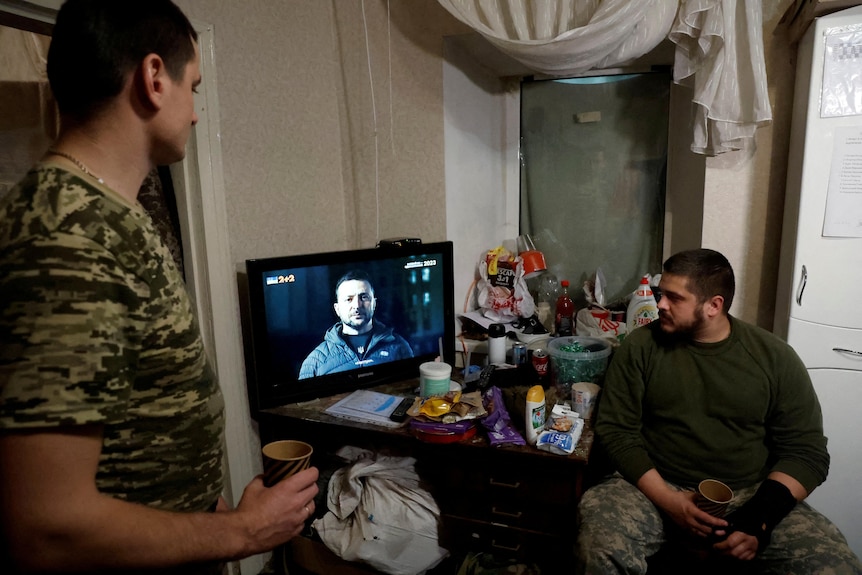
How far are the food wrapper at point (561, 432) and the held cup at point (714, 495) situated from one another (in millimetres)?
348

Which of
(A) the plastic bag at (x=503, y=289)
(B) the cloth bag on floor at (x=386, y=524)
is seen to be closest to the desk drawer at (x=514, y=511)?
(B) the cloth bag on floor at (x=386, y=524)

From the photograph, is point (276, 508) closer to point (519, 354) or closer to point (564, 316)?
point (519, 354)

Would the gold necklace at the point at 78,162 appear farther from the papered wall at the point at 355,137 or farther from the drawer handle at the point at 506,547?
the drawer handle at the point at 506,547

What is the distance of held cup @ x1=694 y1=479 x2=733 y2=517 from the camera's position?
1378mm

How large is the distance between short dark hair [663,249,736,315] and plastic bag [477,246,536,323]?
83 centimetres

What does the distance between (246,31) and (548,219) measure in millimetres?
1549

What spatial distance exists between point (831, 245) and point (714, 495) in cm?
86

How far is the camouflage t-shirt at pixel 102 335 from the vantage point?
0.60 meters

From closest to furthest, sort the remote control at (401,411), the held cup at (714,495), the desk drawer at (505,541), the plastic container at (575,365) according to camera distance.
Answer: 1. the held cup at (714,495)
2. the desk drawer at (505,541)
3. the remote control at (401,411)
4. the plastic container at (575,365)

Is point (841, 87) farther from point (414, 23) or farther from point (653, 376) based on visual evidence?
point (414, 23)

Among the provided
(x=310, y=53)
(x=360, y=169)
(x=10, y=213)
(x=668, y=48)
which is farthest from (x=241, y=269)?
(x=668, y=48)

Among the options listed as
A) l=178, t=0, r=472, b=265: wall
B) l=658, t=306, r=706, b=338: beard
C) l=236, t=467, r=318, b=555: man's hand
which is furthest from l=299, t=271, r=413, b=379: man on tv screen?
l=236, t=467, r=318, b=555: man's hand

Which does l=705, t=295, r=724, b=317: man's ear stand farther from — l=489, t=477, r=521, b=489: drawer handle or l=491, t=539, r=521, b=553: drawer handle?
l=491, t=539, r=521, b=553: drawer handle

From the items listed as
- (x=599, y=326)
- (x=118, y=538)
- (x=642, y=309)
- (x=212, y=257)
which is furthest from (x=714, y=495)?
(x=212, y=257)
